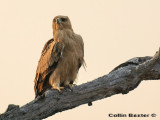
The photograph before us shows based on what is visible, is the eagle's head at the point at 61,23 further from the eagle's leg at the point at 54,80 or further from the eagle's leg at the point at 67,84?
the eagle's leg at the point at 67,84

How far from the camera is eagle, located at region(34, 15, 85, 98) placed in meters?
8.04

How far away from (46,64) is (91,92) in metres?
1.35

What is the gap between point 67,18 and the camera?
335 inches

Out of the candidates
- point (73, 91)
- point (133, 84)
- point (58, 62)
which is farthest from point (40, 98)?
point (133, 84)

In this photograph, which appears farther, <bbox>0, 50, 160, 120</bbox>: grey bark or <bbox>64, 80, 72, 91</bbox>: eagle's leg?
<bbox>64, 80, 72, 91</bbox>: eagle's leg

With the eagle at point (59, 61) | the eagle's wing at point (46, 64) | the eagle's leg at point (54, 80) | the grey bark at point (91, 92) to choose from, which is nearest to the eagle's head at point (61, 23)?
the eagle at point (59, 61)

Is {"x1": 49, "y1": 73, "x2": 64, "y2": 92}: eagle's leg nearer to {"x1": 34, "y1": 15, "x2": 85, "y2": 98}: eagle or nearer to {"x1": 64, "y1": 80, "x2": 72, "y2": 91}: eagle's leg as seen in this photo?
{"x1": 34, "y1": 15, "x2": 85, "y2": 98}: eagle

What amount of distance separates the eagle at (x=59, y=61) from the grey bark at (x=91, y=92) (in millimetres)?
701

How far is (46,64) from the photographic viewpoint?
8094 mm

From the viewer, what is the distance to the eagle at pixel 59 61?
316 inches

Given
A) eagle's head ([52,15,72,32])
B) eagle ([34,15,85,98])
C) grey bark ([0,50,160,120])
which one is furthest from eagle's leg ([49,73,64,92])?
eagle's head ([52,15,72,32])

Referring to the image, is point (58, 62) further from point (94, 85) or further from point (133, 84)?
point (133, 84)

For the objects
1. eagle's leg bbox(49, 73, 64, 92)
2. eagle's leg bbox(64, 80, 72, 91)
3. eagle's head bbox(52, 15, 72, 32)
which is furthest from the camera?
eagle's head bbox(52, 15, 72, 32)

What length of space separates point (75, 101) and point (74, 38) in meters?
1.69
